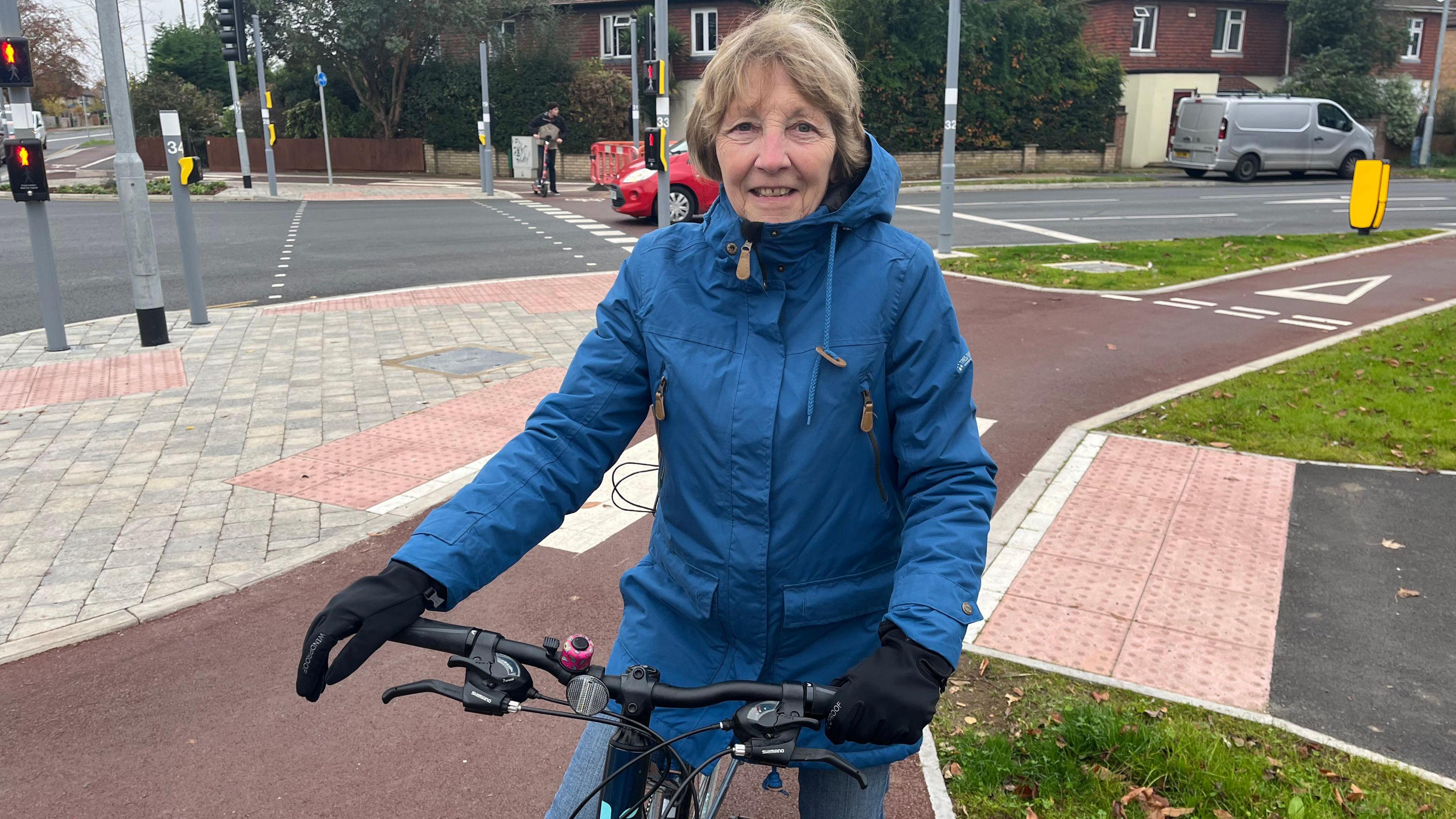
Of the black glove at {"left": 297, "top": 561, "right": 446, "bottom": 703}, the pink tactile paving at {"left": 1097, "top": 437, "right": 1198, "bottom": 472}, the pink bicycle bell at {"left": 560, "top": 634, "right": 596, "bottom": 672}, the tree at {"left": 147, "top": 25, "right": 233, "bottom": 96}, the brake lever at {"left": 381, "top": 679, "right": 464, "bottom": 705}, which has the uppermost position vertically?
the tree at {"left": 147, "top": 25, "right": 233, "bottom": 96}

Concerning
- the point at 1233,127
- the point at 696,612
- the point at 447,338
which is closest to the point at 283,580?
the point at 696,612

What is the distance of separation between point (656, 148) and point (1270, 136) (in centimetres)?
2313

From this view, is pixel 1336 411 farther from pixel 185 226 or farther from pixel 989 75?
pixel 989 75

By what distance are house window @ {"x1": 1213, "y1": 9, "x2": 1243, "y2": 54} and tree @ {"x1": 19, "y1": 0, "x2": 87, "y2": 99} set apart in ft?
160

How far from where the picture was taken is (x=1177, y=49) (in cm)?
3953

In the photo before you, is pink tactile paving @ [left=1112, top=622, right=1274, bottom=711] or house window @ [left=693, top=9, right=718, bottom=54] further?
house window @ [left=693, top=9, right=718, bottom=54]

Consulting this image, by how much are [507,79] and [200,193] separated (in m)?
11.5

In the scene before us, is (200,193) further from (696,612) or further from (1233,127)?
(696,612)

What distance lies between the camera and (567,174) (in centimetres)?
3619

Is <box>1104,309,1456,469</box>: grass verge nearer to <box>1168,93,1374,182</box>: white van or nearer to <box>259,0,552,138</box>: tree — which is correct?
<box>1168,93,1374,182</box>: white van

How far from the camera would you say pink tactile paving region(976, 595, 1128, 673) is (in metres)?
4.26

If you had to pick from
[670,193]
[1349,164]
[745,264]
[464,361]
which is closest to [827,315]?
[745,264]

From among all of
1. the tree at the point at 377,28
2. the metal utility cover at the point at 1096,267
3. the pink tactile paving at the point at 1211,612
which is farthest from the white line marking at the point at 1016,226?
the tree at the point at 377,28

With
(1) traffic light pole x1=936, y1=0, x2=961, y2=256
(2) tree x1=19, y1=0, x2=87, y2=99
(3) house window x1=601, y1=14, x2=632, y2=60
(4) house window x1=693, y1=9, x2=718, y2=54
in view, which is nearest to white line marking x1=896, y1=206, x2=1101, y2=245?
(1) traffic light pole x1=936, y1=0, x2=961, y2=256
